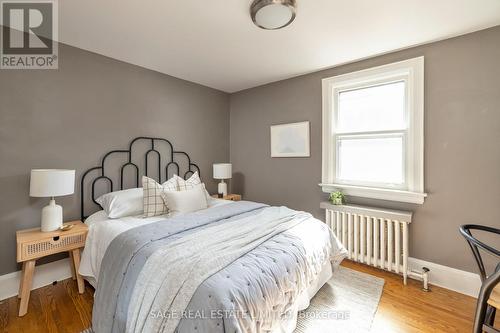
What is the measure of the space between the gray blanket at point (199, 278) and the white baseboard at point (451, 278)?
1180 mm

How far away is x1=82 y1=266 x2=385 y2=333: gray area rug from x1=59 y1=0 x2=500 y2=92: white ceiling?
8.12 feet

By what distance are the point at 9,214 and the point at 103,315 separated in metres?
1.46

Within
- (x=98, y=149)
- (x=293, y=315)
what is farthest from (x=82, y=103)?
(x=293, y=315)

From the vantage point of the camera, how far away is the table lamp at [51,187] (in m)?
1.88

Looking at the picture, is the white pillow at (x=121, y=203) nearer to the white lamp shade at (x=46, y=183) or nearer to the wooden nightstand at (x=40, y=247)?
the wooden nightstand at (x=40, y=247)

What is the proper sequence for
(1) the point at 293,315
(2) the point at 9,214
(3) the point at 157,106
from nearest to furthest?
(1) the point at 293,315
(2) the point at 9,214
(3) the point at 157,106

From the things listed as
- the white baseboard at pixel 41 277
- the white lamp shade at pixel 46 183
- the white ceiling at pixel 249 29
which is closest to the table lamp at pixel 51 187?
the white lamp shade at pixel 46 183

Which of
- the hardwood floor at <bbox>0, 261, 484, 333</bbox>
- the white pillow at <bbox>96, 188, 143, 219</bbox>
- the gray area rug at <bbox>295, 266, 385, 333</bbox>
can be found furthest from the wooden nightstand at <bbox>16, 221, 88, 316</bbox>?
the gray area rug at <bbox>295, 266, 385, 333</bbox>

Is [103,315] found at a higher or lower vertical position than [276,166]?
lower

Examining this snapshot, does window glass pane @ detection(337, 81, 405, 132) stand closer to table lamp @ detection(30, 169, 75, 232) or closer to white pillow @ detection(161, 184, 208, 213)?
white pillow @ detection(161, 184, 208, 213)

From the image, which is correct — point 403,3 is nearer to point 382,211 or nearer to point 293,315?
point 382,211

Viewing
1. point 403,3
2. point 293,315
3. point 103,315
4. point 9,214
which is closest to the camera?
point 103,315

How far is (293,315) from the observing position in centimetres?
159

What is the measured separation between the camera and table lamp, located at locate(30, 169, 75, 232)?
6.18 ft
